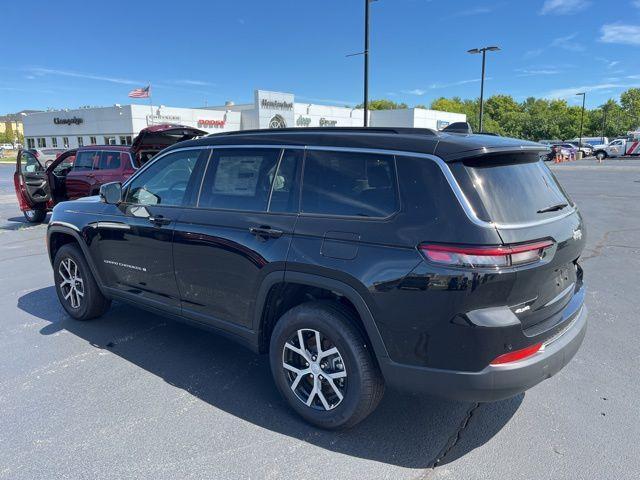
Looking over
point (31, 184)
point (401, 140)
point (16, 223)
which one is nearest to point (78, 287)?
point (401, 140)

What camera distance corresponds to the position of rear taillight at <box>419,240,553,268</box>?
7.44 ft

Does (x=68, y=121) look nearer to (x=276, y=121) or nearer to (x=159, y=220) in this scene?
(x=276, y=121)

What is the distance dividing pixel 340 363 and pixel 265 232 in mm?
947

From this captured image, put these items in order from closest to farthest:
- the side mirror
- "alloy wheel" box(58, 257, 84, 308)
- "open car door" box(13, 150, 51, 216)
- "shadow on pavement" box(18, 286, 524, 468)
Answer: "shadow on pavement" box(18, 286, 524, 468)
the side mirror
"alloy wheel" box(58, 257, 84, 308)
"open car door" box(13, 150, 51, 216)

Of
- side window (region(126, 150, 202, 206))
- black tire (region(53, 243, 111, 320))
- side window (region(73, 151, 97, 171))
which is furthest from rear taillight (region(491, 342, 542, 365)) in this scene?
side window (region(73, 151, 97, 171))

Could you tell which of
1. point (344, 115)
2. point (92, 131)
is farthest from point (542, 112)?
point (92, 131)

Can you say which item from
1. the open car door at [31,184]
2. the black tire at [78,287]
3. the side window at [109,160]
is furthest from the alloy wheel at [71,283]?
the open car door at [31,184]

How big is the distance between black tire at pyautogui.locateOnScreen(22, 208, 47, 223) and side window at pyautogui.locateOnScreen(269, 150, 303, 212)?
9850 millimetres

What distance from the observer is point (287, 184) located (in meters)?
3.04

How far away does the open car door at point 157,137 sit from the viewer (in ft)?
28.2

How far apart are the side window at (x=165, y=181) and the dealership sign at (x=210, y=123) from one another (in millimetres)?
40607

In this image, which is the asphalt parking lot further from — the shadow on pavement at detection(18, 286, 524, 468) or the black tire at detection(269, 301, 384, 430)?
the black tire at detection(269, 301, 384, 430)

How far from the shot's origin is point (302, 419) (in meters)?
3.00

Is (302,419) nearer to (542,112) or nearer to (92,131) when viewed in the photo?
(92,131)
